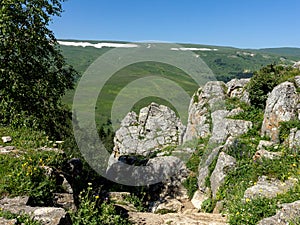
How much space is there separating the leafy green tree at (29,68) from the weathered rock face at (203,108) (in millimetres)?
13313

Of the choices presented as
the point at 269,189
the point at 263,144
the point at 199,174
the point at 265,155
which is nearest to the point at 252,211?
the point at 269,189

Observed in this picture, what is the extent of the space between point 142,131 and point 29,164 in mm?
30277

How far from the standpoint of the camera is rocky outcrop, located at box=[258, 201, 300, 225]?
23.6 ft

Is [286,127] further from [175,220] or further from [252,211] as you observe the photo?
[252,211]

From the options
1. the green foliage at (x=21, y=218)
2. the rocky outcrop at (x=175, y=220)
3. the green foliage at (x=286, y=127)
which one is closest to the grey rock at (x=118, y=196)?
the rocky outcrop at (x=175, y=220)

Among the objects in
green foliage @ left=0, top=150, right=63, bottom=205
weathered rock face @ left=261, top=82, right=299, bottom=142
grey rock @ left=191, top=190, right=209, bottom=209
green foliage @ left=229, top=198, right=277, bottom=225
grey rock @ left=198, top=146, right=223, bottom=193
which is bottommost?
grey rock @ left=191, top=190, right=209, bottom=209

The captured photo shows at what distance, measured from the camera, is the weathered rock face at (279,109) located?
16438mm

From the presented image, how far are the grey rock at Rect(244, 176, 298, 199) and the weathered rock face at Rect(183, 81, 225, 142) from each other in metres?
13.4

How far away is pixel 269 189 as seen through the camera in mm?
9742

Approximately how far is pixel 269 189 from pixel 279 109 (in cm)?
846

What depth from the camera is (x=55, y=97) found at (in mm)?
15812

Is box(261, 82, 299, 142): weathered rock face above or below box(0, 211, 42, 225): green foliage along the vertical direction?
above

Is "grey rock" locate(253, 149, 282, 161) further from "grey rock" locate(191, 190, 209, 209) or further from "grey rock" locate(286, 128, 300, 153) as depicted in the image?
"grey rock" locate(191, 190, 209, 209)

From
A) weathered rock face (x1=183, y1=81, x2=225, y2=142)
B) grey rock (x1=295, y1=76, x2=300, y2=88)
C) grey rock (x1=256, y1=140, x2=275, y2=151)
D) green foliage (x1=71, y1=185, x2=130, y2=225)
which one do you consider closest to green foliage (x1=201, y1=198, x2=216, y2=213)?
grey rock (x1=256, y1=140, x2=275, y2=151)
